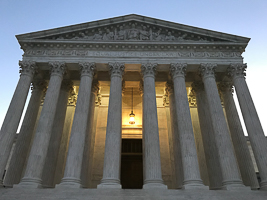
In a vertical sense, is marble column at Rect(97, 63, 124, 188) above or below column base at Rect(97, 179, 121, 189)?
above

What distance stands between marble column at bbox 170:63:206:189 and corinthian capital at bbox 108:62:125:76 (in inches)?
210

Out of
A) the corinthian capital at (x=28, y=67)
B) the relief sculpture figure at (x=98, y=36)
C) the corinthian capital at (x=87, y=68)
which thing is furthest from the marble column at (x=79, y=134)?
the corinthian capital at (x=28, y=67)

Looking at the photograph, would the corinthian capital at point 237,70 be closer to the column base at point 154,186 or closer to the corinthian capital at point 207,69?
the corinthian capital at point 207,69

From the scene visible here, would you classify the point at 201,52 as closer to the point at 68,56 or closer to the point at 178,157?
the point at 178,157

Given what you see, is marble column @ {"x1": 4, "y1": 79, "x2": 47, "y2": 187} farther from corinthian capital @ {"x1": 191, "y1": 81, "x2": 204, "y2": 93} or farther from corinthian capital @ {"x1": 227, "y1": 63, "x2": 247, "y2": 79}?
corinthian capital @ {"x1": 227, "y1": 63, "x2": 247, "y2": 79}

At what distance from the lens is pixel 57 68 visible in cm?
2408

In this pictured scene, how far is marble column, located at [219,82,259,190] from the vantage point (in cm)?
2211

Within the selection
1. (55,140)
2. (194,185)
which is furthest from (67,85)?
(194,185)

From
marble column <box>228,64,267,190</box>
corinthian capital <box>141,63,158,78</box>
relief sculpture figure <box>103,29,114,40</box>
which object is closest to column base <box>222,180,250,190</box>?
marble column <box>228,64,267,190</box>

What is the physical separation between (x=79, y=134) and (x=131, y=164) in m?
11.0

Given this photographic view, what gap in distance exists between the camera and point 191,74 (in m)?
28.2

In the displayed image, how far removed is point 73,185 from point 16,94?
10.8 m

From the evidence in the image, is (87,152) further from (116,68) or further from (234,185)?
(234,185)

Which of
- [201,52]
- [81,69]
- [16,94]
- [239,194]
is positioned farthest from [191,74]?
[16,94]
